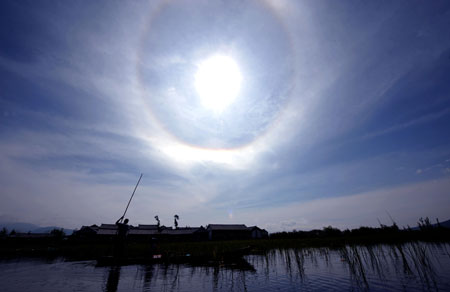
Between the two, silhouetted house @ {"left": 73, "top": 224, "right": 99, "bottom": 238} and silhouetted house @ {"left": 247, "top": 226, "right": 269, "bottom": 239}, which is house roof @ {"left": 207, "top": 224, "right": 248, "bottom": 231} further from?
silhouetted house @ {"left": 73, "top": 224, "right": 99, "bottom": 238}

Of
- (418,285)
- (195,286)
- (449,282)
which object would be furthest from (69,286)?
(449,282)

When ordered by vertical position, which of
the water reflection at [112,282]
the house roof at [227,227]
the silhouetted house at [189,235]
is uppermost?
the house roof at [227,227]

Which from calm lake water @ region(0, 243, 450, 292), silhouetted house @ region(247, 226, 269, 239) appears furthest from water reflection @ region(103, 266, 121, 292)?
silhouetted house @ region(247, 226, 269, 239)

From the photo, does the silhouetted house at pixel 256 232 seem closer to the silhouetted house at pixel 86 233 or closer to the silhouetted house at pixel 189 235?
the silhouetted house at pixel 189 235

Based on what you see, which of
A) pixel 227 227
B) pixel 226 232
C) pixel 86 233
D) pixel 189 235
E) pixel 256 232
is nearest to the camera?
pixel 86 233

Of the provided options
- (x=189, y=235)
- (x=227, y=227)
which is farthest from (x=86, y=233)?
(x=227, y=227)

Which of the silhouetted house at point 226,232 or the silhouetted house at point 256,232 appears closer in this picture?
the silhouetted house at point 226,232

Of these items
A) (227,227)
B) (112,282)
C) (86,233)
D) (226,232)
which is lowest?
(112,282)

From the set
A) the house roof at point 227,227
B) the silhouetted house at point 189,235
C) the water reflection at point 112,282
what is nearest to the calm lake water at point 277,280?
the water reflection at point 112,282

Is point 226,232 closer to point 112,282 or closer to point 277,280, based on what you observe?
point 112,282
